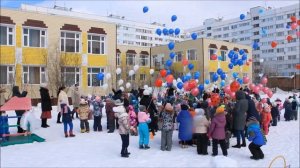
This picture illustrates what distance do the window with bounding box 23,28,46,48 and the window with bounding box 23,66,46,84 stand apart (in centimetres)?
192

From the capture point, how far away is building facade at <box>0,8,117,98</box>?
25948 mm

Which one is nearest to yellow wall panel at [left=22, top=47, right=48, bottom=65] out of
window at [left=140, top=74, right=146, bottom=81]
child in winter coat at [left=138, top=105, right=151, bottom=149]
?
window at [left=140, top=74, right=146, bottom=81]

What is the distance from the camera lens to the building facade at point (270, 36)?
84.6 m

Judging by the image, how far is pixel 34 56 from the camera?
27.3 m

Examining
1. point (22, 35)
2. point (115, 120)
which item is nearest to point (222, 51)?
point (22, 35)

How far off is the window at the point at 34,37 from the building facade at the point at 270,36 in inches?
2301

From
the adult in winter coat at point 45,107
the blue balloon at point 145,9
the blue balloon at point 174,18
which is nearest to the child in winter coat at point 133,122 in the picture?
the adult in winter coat at point 45,107

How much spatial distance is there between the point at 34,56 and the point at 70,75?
3.42 metres

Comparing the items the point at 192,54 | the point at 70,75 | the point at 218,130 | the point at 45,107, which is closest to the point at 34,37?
the point at 70,75

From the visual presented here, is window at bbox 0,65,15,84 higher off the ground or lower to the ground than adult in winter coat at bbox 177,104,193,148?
higher

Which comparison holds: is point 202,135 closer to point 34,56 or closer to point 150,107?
point 150,107

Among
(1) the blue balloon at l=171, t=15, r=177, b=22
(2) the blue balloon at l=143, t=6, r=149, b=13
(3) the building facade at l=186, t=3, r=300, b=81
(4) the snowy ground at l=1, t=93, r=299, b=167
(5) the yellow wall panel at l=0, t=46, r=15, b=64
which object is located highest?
(3) the building facade at l=186, t=3, r=300, b=81

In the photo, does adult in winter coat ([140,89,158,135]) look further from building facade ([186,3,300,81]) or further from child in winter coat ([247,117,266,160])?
building facade ([186,3,300,81])

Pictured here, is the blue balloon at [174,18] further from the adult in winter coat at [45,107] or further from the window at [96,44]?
the window at [96,44]
